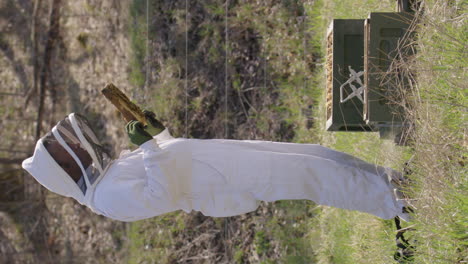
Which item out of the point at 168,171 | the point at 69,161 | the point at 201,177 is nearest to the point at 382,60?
the point at 201,177

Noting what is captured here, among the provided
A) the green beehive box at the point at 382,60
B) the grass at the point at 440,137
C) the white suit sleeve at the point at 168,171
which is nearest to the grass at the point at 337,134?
the grass at the point at 440,137

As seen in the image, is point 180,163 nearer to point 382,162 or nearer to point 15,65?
point 382,162

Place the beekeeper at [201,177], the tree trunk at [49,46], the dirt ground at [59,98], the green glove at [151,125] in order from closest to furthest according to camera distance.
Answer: the beekeeper at [201,177], the green glove at [151,125], the dirt ground at [59,98], the tree trunk at [49,46]

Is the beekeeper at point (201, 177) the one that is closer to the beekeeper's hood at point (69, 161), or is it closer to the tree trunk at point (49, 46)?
the beekeeper's hood at point (69, 161)

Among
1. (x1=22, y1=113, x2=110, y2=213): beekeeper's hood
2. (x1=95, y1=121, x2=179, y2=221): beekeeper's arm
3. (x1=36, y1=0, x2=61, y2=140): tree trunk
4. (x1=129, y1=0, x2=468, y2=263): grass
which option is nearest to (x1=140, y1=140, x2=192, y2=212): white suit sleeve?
(x1=95, y1=121, x2=179, y2=221): beekeeper's arm

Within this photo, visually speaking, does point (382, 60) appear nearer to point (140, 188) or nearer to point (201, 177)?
point (201, 177)

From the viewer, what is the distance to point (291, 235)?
5496 millimetres

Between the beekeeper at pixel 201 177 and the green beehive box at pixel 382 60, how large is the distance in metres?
0.37

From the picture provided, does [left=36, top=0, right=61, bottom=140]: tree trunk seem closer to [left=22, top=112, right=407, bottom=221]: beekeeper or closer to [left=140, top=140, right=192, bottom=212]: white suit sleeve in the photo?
[left=22, top=112, right=407, bottom=221]: beekeeper

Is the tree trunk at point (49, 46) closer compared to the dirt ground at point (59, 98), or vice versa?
the dirt ground at point (59, 98)

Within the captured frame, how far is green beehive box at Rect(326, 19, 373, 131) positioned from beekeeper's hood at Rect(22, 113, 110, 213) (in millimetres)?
1724

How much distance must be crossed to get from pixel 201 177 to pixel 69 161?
0.87m

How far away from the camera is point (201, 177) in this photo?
3.31m

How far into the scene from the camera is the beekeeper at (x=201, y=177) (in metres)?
3.23
